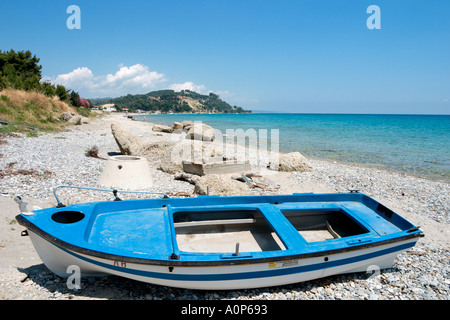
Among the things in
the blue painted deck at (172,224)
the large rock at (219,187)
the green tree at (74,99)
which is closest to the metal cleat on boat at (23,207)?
the blue painted deck at (172,224)

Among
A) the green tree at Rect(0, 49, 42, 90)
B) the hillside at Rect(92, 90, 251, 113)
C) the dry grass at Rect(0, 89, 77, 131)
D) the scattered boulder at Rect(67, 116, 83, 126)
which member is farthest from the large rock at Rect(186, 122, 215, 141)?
the hillside at Rect(92, 90, 251, 113)

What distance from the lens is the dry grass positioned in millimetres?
18913

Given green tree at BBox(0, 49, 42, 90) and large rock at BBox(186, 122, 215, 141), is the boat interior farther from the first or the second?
green tree at BBox(0, 49, 42, 90)

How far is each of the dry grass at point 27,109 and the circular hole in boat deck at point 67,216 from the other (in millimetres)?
18162

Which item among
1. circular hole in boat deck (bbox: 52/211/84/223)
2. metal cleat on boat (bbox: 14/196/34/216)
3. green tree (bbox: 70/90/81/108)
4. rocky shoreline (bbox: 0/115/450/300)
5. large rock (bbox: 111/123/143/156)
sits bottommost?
rocky shoreline (bbox: 0/115/450/300)

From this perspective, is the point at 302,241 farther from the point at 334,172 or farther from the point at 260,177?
the point at 334,172

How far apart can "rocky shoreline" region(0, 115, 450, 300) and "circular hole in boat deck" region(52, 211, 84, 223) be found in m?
0.85

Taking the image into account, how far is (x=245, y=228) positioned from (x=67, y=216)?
3341mm

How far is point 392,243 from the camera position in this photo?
14.5ft

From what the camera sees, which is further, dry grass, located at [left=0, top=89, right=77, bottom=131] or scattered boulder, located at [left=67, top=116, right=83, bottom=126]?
scattered boulder, located at [left=67, top=116, right=83, bottom=126]

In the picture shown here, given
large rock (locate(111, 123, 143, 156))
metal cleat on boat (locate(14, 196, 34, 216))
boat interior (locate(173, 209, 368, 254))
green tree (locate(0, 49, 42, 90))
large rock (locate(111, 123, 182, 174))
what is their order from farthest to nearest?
green tree (locate(0, 49, 42, 90)), large rock (locate(111, 123, 143, 156)), large rock (locate(111, 123, 182, 174)), boat interior (locate(173, 209, 368, 254)), metal cleat on boat (locate(14, 196, 34, 216))

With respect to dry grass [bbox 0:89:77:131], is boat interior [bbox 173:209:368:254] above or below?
below

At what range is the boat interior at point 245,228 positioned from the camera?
16.7 ft

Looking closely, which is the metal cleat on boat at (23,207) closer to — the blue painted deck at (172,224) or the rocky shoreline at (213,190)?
the blue painted deck at (172,224)
